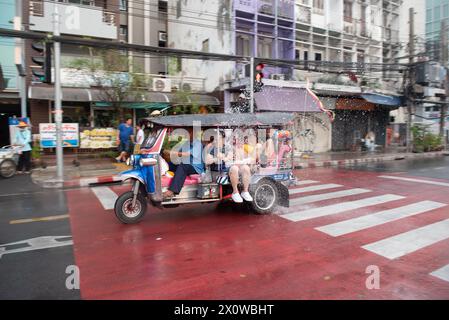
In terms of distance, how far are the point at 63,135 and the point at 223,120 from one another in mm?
10854

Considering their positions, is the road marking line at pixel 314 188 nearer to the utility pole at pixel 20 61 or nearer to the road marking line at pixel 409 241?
the road marking line at pixel 409 241

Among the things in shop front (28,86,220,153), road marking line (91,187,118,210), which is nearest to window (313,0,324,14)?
shop front (28,86,220,153)

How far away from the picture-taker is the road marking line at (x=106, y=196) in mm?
8331

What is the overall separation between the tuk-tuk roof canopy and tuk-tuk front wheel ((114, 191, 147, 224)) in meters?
1.45

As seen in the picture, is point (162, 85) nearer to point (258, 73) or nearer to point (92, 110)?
point (92, 110)

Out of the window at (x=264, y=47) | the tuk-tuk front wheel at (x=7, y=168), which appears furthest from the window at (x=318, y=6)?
the tuk-tuk front wheel at (x=7, y=168)

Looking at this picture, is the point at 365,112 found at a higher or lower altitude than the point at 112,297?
higher

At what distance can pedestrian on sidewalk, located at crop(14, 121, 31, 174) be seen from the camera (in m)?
12.8

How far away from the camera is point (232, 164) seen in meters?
6.99

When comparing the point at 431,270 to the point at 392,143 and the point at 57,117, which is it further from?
the point at 392,143

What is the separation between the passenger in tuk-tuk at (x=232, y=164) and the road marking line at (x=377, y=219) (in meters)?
1.62

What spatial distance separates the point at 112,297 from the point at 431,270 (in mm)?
3768
